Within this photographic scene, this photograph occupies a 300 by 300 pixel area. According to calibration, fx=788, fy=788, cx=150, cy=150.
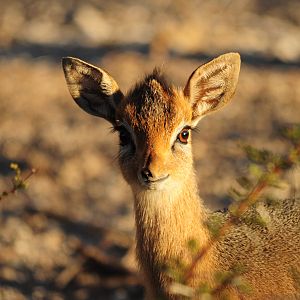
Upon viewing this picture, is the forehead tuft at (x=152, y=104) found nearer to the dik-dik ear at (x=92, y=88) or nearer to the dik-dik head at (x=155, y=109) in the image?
the dik-dik head at (x=155, y=109)

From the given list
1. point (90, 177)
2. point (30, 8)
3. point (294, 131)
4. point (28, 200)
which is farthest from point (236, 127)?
point (294, 131)

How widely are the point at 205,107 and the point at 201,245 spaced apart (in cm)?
89

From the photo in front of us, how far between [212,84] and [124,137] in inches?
26.1

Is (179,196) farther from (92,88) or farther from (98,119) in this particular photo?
(98,119)

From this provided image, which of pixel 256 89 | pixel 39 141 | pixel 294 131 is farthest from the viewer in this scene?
pixel 256 89

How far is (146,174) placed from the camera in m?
4.34

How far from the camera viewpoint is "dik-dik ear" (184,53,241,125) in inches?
187

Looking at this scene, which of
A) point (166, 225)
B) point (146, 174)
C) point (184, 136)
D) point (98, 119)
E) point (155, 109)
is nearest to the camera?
point (146, 174)

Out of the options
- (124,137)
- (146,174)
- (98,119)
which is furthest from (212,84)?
(98,119)

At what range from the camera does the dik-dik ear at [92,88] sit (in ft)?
16.5

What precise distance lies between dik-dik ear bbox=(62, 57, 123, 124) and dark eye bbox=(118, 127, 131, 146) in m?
0.32

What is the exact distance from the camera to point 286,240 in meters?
4.95

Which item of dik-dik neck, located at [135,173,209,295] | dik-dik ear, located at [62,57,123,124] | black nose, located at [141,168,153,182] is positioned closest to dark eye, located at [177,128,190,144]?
dik-dik neck, located at [135,173,209,295]

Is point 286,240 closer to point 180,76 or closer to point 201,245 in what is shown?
point 201,245
